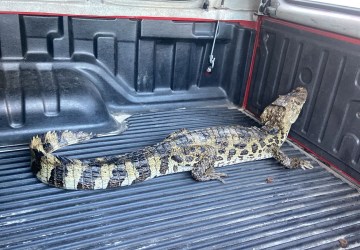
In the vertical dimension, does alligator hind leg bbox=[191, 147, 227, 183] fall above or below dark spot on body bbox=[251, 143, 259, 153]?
below

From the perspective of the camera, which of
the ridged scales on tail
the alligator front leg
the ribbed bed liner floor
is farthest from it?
the alligator front leg

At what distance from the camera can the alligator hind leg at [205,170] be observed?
2.03 m

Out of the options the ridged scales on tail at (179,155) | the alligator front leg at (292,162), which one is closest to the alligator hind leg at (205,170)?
the ridged scales on tail at (179,155)

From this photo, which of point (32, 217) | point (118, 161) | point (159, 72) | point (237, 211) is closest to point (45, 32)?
point (159, 72)

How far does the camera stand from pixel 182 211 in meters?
1.75

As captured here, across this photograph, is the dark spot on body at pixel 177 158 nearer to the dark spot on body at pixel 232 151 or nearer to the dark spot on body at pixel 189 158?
the dark spot on body at pixel 189 158

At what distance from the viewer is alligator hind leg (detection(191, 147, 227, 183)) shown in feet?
6.66

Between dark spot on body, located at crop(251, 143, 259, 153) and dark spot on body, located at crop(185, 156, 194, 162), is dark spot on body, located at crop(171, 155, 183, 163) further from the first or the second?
dark spot on body, located at crop(251, 143, 259, 153)

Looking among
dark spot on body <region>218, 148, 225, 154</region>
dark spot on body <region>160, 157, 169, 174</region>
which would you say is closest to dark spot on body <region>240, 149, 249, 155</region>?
dark spot on body <region>218, 148, 225, 154</region>

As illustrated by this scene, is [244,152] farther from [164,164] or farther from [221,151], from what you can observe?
[164,164]

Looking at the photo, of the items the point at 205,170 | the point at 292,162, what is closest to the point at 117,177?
the point at 205,170

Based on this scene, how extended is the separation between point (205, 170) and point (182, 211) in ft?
1.22

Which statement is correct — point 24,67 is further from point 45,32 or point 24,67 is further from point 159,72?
point 159,72

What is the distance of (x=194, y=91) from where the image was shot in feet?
9.39
